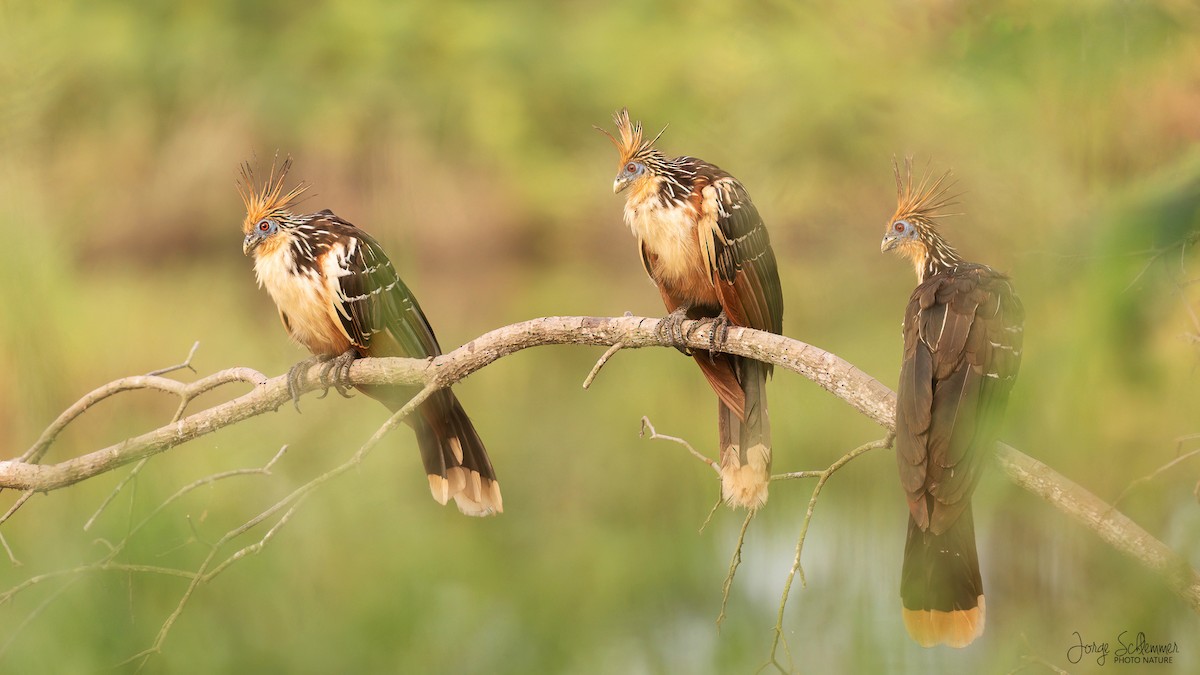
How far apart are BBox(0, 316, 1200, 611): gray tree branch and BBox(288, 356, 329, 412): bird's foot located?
0.04 feet

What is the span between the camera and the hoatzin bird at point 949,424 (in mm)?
1599

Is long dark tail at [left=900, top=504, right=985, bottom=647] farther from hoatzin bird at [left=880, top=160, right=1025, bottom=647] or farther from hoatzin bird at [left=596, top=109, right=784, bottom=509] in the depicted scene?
hoatzin bird at [left=596, top=109, right=784, bottom=509]

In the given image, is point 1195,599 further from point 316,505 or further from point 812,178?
point 316,505

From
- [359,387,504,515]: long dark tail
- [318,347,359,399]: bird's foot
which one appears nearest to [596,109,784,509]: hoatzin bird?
[359,387,504,515]: long dark tail

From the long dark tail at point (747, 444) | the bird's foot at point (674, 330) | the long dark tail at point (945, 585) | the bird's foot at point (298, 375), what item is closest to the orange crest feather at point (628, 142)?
the bird's foot at point (674, 330)

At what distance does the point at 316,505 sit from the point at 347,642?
83cm

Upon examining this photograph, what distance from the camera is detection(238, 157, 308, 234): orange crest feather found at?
2240 mm

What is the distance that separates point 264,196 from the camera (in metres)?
2.26

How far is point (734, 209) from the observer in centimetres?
213

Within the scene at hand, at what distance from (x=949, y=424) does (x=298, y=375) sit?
4.12 ft

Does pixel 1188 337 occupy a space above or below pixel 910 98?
below

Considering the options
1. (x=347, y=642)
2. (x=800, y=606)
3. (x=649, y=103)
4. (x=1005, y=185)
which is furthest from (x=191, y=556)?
(x=649, y=103)

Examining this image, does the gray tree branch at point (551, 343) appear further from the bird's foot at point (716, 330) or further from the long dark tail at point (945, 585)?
the long dark tail at point (945, 585)

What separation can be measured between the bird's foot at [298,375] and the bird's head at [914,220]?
1164 mm
